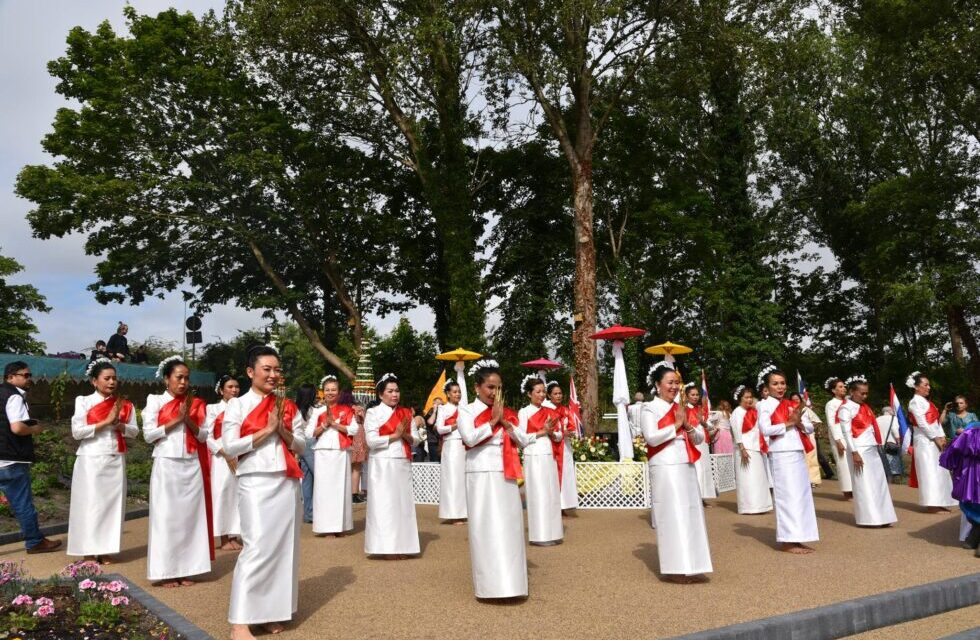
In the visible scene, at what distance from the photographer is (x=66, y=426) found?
17.4 m

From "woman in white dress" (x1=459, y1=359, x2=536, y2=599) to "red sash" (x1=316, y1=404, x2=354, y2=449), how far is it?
418 centimetres

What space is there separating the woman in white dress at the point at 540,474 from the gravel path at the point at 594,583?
14.9 inches

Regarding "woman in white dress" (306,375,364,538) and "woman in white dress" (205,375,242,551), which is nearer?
"woman in white dress" (205,375,242,551)

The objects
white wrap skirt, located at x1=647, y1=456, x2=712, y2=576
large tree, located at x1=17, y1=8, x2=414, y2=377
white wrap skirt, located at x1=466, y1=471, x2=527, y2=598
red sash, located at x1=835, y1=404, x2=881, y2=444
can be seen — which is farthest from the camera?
large tree, located at x1=17, y1=8, x2=414, y2=377

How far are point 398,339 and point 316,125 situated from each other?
8093mm

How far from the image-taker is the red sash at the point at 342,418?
10750mm

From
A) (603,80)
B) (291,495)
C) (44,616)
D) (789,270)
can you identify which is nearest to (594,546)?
(291,495)

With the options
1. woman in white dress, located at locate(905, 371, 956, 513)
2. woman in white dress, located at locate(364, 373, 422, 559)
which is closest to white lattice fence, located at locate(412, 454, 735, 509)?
woman in white dress, located at locate(905, 371, 956, 513)

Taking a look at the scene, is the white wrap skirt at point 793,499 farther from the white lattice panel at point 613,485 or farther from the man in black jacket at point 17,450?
the man in black jacket at point 17,450

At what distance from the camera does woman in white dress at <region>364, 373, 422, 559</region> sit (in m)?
8.72

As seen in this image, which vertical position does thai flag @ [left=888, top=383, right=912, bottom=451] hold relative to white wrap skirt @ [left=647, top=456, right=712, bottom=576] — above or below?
above

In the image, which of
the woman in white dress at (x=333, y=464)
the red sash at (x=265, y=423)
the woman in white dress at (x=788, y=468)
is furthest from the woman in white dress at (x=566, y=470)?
the red sash at (x=265, y=423)

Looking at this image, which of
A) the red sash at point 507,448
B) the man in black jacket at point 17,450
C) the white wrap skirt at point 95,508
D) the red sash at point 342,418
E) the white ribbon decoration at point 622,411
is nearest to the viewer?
the red sash at point 507,448

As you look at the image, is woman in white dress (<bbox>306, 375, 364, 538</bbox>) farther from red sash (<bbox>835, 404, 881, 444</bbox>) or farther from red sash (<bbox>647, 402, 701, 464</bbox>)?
red sash (<bbox>835, 404, 881, 444</bbox>)
